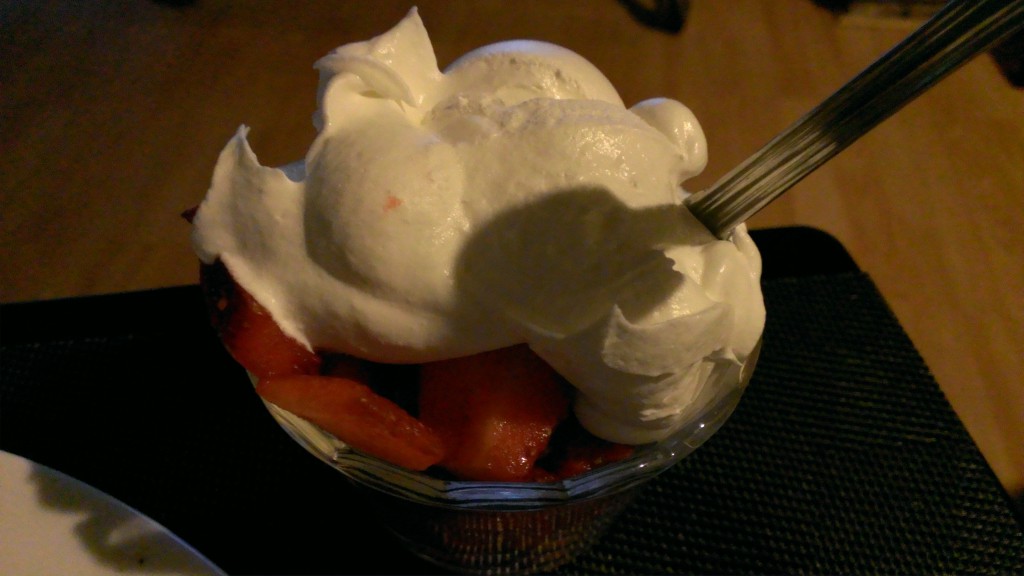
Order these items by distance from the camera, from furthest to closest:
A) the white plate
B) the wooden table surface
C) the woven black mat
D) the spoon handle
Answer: the wooden table surface, the woven black mat, the white plate, the spoon handle

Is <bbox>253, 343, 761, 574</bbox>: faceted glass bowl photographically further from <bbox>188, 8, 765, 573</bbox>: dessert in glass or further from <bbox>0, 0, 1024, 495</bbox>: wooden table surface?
<bbox>0, 0, 1024, 495</bbox>: wooden table surface

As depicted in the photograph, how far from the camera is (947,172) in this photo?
3.95 feet

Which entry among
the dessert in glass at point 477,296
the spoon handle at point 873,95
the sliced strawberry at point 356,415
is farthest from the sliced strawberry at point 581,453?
the spoon handle at point 873,95

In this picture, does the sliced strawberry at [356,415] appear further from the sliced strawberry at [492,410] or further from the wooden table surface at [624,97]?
the wooden table surface at [624,97]

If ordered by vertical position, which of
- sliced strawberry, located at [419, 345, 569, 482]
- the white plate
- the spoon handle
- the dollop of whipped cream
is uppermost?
the spoon handle

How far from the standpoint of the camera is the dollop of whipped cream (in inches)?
17.3

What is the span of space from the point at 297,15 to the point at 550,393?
1410 millimetres

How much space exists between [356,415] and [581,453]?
179mm

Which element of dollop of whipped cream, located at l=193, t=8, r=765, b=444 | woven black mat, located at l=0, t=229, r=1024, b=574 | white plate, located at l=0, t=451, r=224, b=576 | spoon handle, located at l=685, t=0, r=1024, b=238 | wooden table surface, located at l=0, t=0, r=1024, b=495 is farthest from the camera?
wooden table surface, located at l=0, t=0, r=1024, b=495

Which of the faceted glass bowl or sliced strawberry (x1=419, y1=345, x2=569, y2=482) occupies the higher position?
sliced strawberry (x1=419, y1=345, x2=569, y2=482)

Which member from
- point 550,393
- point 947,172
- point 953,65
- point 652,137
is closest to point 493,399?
point 550,393

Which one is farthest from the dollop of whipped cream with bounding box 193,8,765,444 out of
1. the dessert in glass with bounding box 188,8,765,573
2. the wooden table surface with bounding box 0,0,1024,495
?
the wooden table surface with bounding box 0,0,1024,495

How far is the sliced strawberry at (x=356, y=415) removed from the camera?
444 millimetres

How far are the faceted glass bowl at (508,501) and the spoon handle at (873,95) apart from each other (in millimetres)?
175
